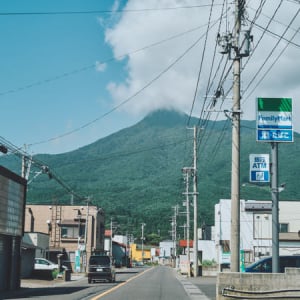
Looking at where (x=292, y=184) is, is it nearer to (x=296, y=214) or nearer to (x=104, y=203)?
(x=104, y=203)

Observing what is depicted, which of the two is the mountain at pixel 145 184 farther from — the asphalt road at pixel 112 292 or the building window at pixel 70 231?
the asphalt road at pixel 112 292

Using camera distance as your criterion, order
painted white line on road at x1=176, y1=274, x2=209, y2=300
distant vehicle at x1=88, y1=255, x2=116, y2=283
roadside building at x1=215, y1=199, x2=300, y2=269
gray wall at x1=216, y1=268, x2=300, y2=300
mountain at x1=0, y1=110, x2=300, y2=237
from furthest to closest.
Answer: mountain at x1=0, y1=110, x2=300, y2=237
roadside building at x1=215, y1=199, x2=300, y2=269
distant vehicle at x1=88, y1=255, x2=116, y2=283
painted white line on road at x1=176, y1=274, x2=209, y2=300
gray wall at x1=216, y1=268, x2=300, y2=300

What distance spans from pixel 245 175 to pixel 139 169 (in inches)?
4161

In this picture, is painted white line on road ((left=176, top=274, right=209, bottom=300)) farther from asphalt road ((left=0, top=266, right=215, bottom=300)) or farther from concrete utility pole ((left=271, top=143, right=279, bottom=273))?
concrete utility pole ((left=271, top=143, right=279, bottom=273))

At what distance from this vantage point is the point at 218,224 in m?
66.2

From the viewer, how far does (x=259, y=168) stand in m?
20.1

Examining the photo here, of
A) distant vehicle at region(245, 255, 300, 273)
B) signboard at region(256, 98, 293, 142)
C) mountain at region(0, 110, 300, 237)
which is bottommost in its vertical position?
distant vehicle at region(245, 255, 300, 273)

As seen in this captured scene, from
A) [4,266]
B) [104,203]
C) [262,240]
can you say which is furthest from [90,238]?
[104,203]

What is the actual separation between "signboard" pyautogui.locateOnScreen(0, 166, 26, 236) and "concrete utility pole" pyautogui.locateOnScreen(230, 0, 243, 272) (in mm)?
10903

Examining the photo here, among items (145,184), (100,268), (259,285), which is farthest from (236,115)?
(145,184)

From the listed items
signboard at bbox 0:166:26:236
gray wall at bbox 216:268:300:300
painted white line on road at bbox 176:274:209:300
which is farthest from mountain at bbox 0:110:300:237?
gray wall at bbox 216:268:300:300

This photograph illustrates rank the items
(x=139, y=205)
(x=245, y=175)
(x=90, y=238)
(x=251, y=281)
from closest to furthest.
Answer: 1. (x=251, y=281)
2. (x=90, y=238)
3. (x=245, y=175)
4. (x=139, y=205)

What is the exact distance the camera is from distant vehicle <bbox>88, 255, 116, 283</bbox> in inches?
1559

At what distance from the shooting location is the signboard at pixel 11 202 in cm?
2644
